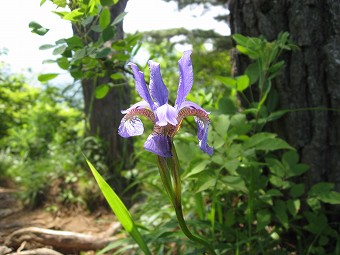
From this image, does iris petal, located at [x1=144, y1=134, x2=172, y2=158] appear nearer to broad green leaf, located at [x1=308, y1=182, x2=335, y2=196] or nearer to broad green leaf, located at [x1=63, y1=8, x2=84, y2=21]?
broad green leaf, located at [x1=63, y1=8, x2=84, y2=21]

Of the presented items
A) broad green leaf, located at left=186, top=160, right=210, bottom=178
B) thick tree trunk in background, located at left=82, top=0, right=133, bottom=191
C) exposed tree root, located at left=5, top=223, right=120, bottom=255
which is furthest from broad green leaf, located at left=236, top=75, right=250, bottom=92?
thick tree trunk in background, located at left=82, top=0, right=133, bottom=191

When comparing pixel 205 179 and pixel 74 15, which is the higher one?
pixel 74 15

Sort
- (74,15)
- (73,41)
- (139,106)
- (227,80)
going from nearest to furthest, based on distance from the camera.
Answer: (139,106)
(74,15)
(73,41)
(227,80)

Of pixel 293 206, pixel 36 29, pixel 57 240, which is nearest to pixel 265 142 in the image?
A: pixel 293 206

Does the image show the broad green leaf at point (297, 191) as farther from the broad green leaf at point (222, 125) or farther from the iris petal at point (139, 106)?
the iris petal at point (139, 106)

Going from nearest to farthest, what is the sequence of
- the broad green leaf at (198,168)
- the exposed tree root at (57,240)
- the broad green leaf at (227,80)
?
the broad green leaf at (198,168) → the broad green leaf at (227,80) → the exposed tree root at (57,240)

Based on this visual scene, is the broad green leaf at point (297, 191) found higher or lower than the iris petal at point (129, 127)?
lower

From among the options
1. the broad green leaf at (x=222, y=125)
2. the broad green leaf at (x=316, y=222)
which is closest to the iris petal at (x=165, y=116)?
the broad green leaf at (x=222, y=125)

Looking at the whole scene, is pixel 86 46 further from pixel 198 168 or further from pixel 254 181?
pixel 254 181
